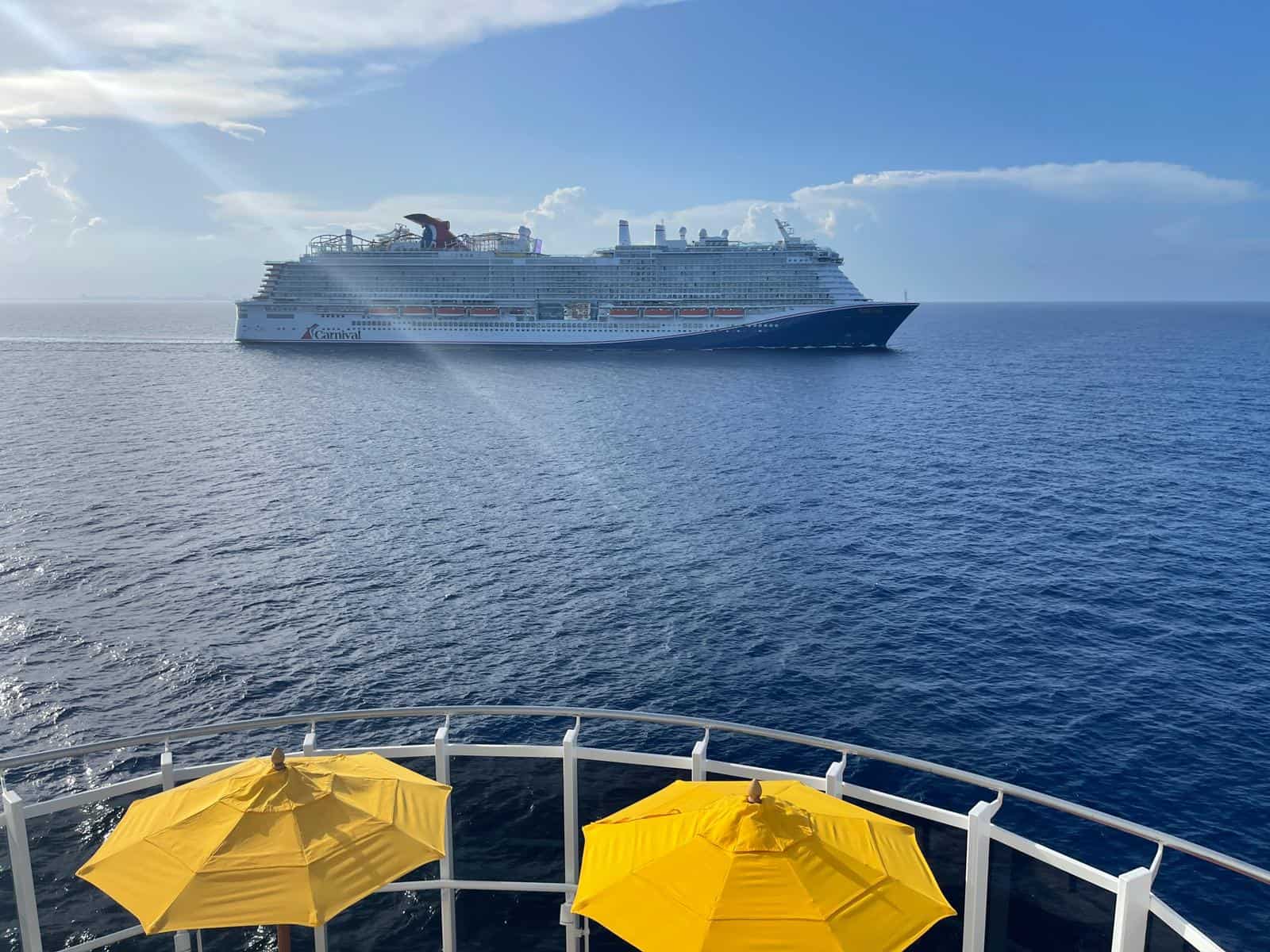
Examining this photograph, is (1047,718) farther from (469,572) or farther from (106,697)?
(106,697)

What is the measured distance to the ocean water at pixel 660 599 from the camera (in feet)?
70.1

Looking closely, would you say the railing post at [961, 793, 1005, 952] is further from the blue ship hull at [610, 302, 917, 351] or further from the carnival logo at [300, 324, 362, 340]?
the carnival logo at [300, 324, 362, 340]

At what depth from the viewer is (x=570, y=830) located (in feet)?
27.9

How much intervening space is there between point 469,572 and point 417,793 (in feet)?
95.2

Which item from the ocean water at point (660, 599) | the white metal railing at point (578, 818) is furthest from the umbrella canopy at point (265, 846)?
the ocean water at point (660, 599)

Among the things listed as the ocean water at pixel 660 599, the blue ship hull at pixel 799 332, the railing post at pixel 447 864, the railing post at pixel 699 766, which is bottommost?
the ocean water at pixel 660 599

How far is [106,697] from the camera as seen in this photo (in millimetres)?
25984

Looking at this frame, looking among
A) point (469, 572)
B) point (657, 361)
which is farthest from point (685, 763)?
point (657, 361)

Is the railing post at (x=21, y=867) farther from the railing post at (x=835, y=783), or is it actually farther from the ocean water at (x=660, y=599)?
the railing post at (x=835, y=783)

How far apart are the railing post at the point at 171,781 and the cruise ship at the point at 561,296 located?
120652 millimetres

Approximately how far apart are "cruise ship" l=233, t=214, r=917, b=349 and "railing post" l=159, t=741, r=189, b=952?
121m

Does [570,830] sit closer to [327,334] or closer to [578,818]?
[578,818]

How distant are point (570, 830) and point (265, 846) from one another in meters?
2.70

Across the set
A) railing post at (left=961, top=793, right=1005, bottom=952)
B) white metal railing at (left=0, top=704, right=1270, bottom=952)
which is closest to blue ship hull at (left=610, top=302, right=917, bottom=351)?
white metal railing at (left=0, top=704, right=1270, bottom=952)
